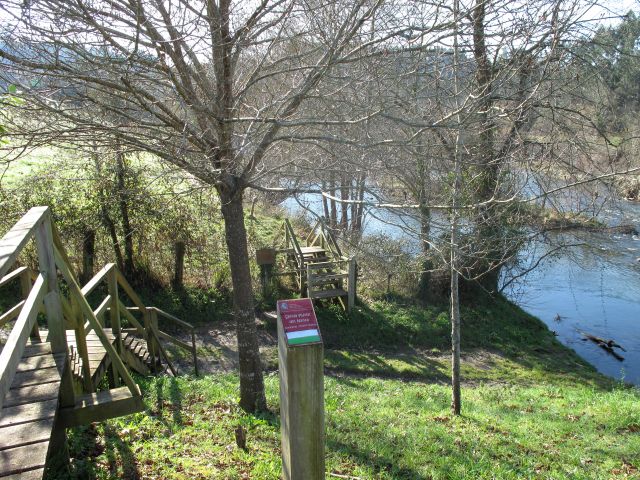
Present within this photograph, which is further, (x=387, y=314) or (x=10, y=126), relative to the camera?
(x=387, y=314)

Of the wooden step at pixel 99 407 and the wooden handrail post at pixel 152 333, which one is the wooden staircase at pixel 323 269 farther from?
the wooden step at pixel 99 407

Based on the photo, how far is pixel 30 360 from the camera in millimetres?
3896

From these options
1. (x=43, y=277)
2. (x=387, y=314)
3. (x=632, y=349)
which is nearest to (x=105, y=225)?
(x=387, y=314)

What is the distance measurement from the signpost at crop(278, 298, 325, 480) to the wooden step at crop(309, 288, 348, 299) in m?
10.8

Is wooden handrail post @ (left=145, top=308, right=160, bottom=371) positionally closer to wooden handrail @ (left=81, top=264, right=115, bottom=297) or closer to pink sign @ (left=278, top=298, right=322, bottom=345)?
wooden handrail @ (left=81, top=264, right=115, bottom=297)

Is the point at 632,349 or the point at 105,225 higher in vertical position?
the point at 105,225

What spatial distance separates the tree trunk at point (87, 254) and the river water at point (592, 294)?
568cm

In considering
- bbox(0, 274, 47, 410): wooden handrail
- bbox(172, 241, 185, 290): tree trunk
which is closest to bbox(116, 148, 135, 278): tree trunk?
bbox(172, 241, 185, 290): tree trunk

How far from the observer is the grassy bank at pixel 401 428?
4844 mm

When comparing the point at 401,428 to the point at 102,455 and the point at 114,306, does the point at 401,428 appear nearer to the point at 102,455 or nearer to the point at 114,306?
the point at 102,455

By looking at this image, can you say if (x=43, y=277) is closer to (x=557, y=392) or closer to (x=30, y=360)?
(x=30, y=360)

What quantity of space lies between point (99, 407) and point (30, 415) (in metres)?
0.94

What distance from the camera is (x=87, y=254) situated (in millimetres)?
13383

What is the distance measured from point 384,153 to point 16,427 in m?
4.69
